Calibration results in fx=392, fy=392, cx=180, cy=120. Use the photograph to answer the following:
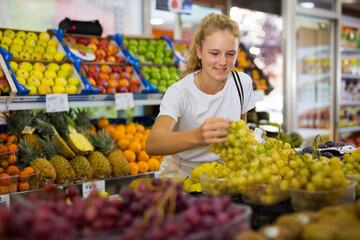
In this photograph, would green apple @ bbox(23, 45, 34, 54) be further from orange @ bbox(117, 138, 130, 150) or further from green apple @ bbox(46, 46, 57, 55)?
orange @ bbox(117, 138, 130, 150)

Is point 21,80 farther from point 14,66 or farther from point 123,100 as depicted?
point 123,100

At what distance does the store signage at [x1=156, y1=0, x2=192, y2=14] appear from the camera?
4.57 metres

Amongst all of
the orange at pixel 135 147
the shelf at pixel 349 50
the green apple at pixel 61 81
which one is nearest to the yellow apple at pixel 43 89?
the green apple at pixel 61 81

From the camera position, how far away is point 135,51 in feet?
13.5

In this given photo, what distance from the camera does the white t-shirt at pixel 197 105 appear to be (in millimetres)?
2283

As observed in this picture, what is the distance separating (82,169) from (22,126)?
628mm

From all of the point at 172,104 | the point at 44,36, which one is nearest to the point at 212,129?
the point at 172,104

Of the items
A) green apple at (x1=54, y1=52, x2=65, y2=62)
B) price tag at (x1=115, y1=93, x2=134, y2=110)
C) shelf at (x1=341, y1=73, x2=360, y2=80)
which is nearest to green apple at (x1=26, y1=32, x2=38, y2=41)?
green apple at (x1=54, y1=52, x2=65, y2=62)

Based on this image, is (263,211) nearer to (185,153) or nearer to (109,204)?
(109,204)

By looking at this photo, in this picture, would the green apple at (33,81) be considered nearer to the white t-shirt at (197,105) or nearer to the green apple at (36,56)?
the green apple at (36,56)

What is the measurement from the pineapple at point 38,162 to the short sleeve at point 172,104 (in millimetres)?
1142

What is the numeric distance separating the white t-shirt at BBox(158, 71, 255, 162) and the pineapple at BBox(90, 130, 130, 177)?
0.93 m

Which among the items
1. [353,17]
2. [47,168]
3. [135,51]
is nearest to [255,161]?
[47,168]

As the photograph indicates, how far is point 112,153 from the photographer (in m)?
3.29
